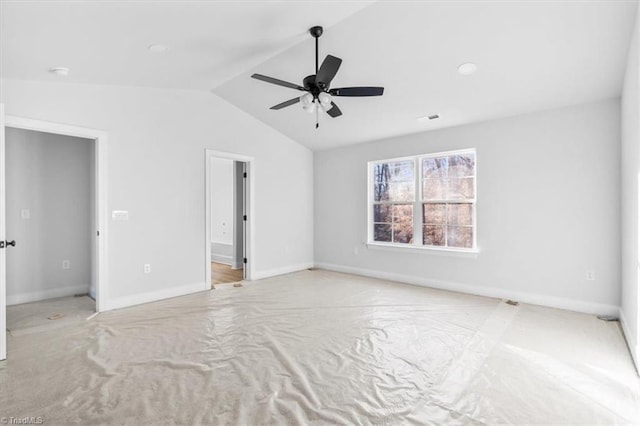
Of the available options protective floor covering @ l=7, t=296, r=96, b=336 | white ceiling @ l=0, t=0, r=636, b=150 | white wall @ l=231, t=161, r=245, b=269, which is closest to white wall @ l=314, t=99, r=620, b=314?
white ceiling @ l=0, t=0, r=636, b=150

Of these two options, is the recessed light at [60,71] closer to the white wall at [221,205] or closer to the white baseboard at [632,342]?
the white wall at [221,205]

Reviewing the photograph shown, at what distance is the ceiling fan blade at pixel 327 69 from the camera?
2503mm

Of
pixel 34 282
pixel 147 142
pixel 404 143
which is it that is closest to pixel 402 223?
pixel 404 143

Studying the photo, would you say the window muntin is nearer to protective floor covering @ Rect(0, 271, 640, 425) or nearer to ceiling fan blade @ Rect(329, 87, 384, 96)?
protective floor covering @ Rect(0, 271, 640, 425)

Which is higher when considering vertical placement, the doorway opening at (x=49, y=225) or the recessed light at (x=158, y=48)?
the recessed light at (x=158, y=48)

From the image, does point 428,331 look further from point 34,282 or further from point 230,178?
point 230,178

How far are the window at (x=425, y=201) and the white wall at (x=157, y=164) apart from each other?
6.63 feet

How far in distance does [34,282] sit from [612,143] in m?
7.31

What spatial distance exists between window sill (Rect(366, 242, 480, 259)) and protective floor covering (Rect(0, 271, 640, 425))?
0.84 m

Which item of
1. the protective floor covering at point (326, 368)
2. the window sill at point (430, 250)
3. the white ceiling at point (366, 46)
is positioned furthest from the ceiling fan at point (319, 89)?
the window sill at point (430, 250)

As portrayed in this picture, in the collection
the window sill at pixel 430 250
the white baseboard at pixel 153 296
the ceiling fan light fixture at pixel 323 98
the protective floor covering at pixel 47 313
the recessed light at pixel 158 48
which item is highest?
the recessed light at pixel 158 48

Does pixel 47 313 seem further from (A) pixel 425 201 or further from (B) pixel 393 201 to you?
(A) pixel 425 201

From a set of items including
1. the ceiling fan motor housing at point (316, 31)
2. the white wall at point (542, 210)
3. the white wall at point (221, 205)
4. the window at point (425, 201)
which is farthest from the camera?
the white wall at point (221, 205)

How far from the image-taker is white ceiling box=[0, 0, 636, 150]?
96.7 inches
